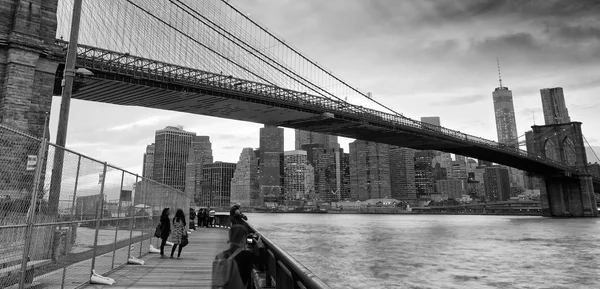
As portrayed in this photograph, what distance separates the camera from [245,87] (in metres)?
49.8

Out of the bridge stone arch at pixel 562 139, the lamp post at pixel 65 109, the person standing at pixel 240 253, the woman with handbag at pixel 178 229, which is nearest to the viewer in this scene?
the person standing at pixel 240 253

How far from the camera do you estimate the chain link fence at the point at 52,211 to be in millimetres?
5082

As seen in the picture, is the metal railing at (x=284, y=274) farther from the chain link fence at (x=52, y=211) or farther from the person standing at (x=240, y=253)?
the chain link fence at (x=52, y=211)

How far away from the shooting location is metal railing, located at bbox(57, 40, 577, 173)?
126 feet

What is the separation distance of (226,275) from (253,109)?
2064 inches

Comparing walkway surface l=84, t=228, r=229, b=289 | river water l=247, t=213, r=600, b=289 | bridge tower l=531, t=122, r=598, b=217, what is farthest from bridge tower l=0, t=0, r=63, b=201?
bridge tower l=531, t=122, r=598, b=217

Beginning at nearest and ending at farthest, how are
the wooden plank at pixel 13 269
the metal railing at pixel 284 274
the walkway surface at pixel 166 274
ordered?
the metal railing at pixel 284 274 → the wooden plank at pixel 13 269 → the walkway surface at pixel 166 274

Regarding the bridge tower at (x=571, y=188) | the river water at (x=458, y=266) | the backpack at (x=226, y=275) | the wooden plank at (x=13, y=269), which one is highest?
the bridge tower at (x=571, y=188)

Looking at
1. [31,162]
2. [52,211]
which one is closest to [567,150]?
[52,211]

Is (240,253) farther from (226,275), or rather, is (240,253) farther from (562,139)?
(562,139)

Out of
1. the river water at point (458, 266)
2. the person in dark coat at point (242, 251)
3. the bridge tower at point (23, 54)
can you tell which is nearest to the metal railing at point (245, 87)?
the bridge tower at point (23, 54)

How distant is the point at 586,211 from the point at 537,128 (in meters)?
28.9

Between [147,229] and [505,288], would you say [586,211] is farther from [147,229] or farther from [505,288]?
[147,229]

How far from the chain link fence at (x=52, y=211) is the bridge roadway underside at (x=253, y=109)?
30878mm
